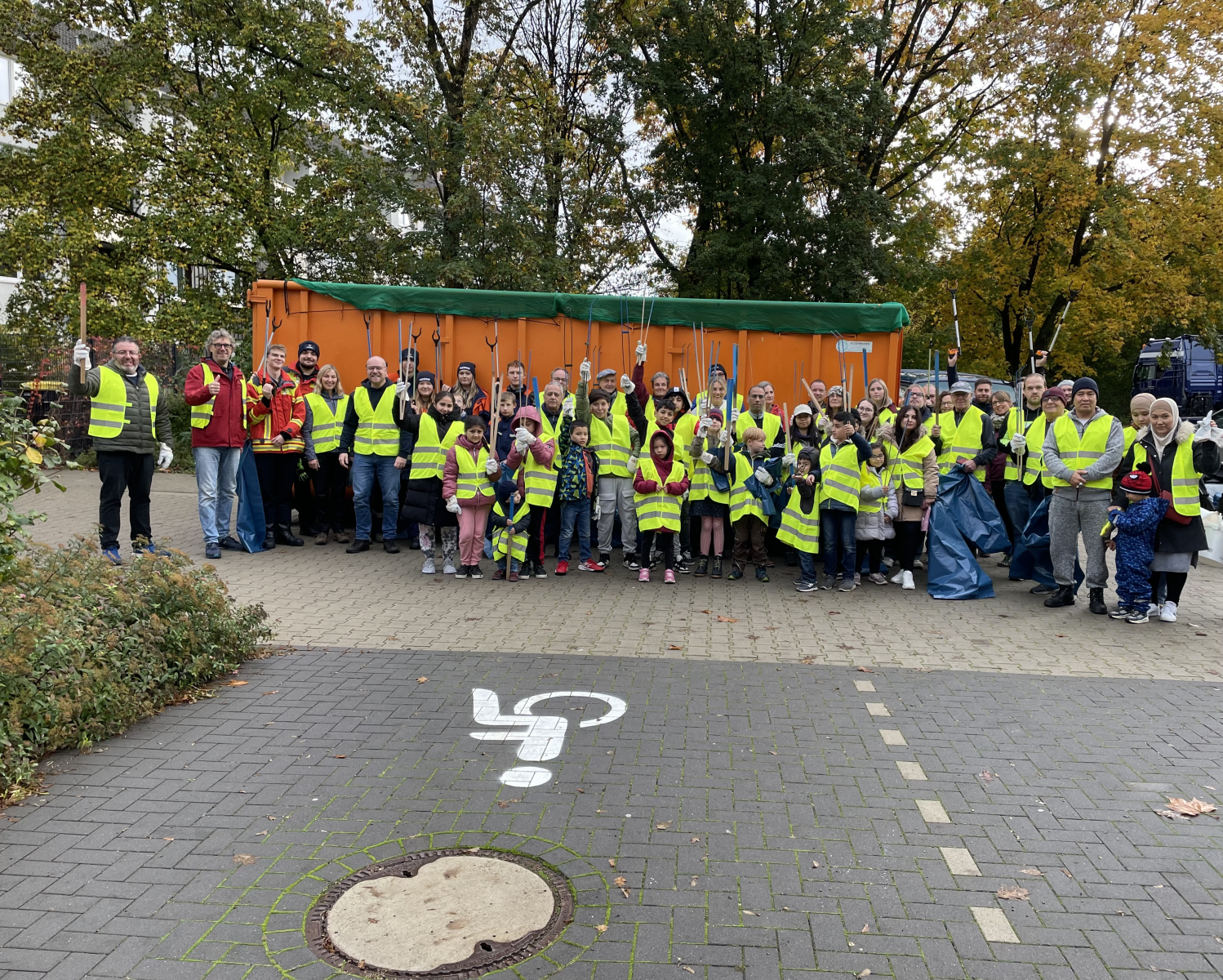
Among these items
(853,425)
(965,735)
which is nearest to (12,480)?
(965,735)

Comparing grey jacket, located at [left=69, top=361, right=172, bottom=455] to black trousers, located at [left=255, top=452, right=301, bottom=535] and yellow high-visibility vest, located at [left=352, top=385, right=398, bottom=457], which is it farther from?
yellow high-visibility vest, located at [left=352, top=385, right=398, bottom=457]

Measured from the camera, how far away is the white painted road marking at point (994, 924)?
3406mm

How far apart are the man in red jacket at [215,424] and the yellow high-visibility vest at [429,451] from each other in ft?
6.53

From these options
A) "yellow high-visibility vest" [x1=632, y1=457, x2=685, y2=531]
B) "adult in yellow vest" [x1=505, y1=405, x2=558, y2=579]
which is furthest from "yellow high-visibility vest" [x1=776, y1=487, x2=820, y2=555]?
"adult in yellow vest" [x1=505, y1=405, x2=558, y2=579]

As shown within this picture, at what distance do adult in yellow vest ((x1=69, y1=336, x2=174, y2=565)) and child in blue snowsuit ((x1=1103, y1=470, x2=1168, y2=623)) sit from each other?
9.05 meters

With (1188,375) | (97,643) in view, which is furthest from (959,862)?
A: (1188,375)

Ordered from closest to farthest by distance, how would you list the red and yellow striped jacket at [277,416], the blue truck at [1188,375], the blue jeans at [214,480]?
the blue jeans at [214,480] < the red and yellow striped jacket at [277,416] < the blue truck at [1188,375]

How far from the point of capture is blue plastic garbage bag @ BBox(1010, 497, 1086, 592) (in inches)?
372

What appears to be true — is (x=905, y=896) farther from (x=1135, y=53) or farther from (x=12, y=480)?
(x=1135, y=53)

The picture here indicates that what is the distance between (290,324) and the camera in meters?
11.6

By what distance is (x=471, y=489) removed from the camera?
938 centimetres

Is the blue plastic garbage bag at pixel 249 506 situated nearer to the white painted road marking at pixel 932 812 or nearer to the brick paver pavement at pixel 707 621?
the brick paver pavement at pixel 707 621

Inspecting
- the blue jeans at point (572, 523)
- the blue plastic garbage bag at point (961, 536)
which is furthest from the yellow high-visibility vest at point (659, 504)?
the blue plastic garbage bag at point (961, 536)

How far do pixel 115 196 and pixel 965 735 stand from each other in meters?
17.3
